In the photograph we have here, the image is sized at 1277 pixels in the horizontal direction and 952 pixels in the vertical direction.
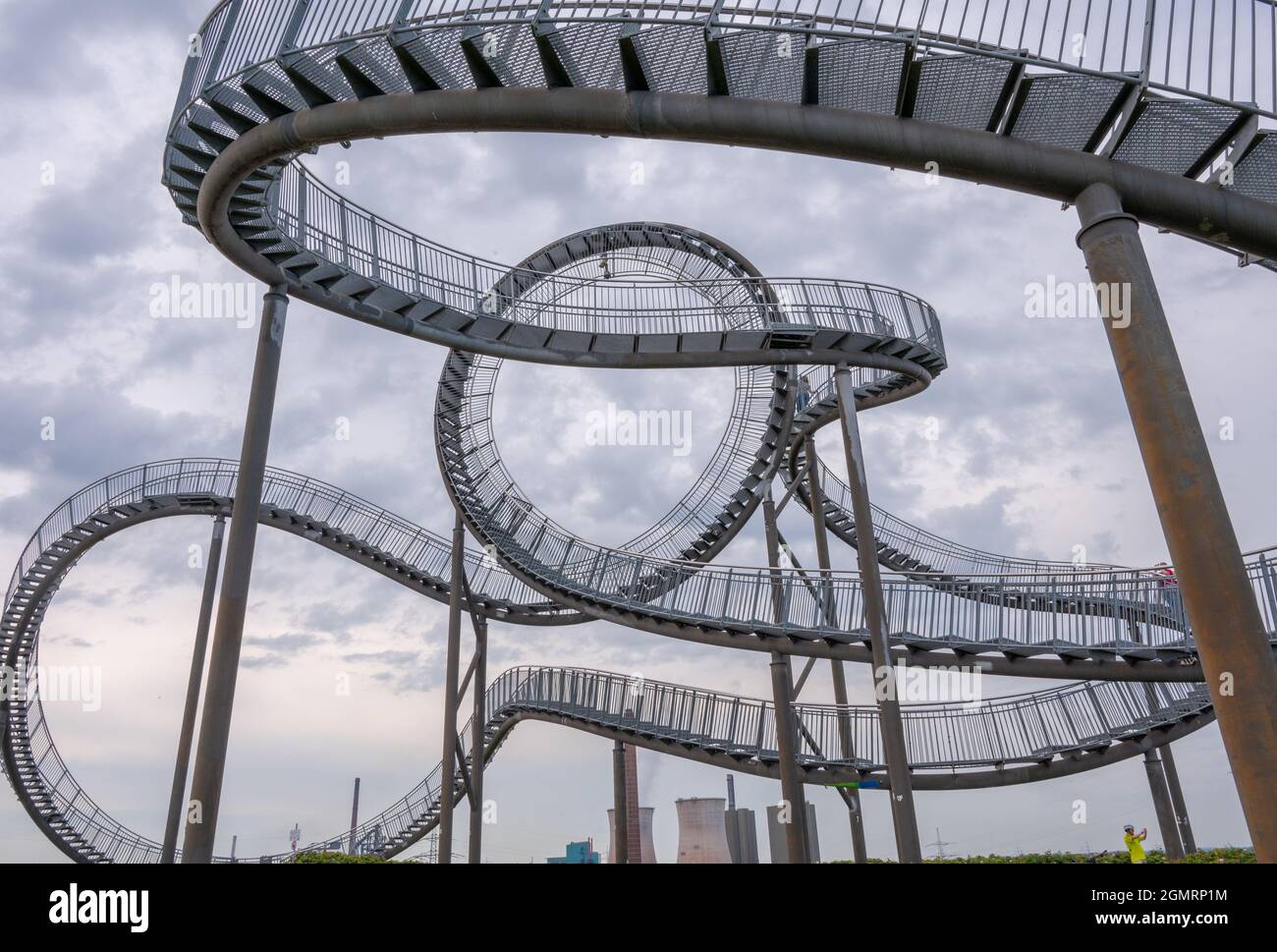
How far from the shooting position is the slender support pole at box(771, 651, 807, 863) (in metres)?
15.3

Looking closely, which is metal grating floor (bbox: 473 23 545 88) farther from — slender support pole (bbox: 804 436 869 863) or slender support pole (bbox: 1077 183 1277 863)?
slender support pole (bbox: 804 436 869 863)

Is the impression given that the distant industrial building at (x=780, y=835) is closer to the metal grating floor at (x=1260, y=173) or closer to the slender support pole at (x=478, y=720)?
the slender support pole at (x=478, y=720)

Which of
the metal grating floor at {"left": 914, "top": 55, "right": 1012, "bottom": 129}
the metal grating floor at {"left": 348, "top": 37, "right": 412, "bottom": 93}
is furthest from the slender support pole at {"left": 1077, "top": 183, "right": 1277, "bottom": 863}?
the metal grating floor at {"left": 348, "top": 37, "right": 412, "bottom": 93}

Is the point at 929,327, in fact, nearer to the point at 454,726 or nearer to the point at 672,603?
the point at 672,603

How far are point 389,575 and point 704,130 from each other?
16.6 meters

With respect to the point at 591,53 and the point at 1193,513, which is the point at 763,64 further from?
the point at 1193,513

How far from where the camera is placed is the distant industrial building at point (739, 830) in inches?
1185

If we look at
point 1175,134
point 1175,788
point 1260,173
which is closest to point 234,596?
point 1175,134

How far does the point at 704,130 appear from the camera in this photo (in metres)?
6.77

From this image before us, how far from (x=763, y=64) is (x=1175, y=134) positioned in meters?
2.90

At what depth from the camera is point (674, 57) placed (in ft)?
22.5

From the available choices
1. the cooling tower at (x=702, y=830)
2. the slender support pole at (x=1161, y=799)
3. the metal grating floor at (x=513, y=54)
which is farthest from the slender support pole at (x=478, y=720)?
the metal grating floor at (x=513, y=54)

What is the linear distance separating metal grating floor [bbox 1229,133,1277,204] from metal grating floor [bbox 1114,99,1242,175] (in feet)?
0.98

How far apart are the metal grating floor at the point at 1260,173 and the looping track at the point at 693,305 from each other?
0.10 ft
